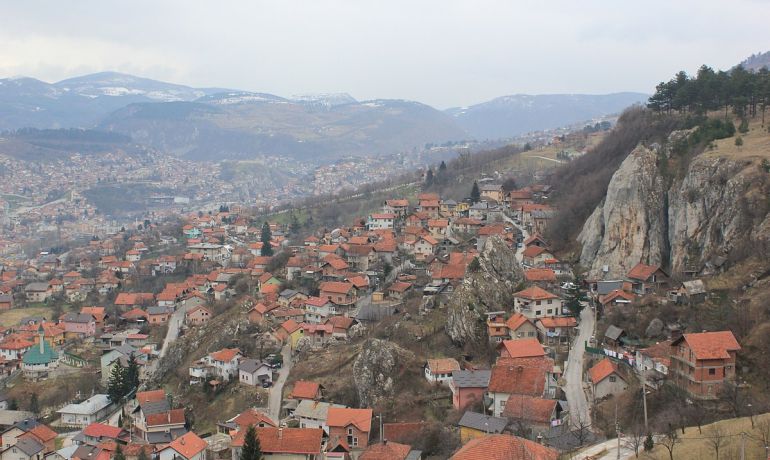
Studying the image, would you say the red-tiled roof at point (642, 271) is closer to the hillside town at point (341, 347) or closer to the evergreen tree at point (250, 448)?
the hillside town at point (341, 347)

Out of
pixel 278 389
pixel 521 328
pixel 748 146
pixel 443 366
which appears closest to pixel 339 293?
pixel 278 389

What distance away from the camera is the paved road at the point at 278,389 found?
119 ft

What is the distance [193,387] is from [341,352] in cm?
964

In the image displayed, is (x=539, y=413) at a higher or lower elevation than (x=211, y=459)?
higher

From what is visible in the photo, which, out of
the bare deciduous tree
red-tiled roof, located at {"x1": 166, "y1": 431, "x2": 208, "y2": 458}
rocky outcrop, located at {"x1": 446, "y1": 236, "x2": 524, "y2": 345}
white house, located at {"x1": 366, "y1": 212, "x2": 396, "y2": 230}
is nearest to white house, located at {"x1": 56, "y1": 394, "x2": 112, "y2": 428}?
red-tiled roof, located at {"x1": 166, "y1": 431, "x2": 208, "y2": 458}

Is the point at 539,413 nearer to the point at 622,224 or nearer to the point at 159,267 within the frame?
the point at 622,224

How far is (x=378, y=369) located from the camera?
3456 cm

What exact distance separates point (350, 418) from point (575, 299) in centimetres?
1371

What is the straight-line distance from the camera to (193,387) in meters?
41.9

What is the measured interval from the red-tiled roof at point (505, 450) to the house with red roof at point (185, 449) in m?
14.1

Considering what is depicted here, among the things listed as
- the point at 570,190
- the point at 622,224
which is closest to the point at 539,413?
the point at 622,224

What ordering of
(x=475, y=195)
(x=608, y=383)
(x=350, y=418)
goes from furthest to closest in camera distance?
(x=475, y=195), (x=350, y=418), (x=608, y=383)

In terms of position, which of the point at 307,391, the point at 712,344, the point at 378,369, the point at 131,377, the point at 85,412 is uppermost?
the point at 712,344

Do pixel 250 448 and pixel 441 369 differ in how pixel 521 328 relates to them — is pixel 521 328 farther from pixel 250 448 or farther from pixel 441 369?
pixel 250 448
